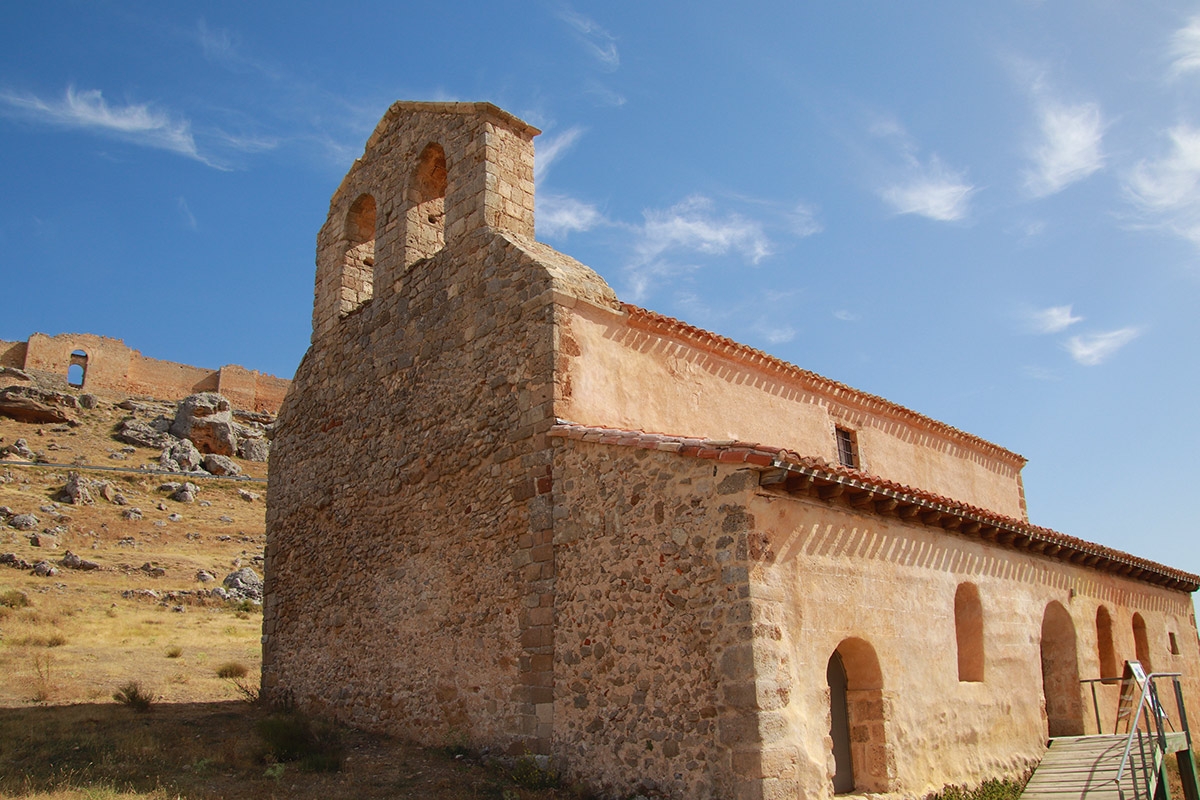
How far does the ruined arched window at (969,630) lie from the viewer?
11.1 meters

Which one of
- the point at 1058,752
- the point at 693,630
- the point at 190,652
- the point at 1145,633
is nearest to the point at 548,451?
the point at 693,630

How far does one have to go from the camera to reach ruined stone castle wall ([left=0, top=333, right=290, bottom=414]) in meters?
47.5

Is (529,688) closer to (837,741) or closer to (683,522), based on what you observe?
(683,522)

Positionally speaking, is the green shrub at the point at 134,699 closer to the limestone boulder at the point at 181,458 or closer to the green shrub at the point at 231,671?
the green shrub at the point at 231,671

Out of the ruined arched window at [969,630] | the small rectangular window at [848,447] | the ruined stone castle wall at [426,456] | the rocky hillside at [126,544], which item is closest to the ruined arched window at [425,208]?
the ruined stone castle wall at [426,456]

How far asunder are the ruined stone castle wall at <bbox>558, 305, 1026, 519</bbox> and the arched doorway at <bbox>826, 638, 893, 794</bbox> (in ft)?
11.6

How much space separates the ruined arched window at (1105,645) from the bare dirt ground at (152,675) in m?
10.4

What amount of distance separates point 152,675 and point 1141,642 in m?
18.2

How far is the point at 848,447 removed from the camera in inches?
606

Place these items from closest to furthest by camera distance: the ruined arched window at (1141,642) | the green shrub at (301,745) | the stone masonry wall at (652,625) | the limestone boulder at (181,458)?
the stone masonry wall at (652,625) < the green shrub at (301,745) < the ruined arched window at (1141,642) < the limestone boulder at (181,458)

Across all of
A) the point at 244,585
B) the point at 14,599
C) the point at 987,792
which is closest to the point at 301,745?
the point at 987,792

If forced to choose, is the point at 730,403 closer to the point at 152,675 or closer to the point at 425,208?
the point at 425,208

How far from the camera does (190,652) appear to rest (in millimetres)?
19609

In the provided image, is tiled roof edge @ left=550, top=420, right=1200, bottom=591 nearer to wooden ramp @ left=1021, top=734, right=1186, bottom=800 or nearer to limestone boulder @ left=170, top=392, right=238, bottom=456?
wooden ramp @ left=1021, top=734, right=1186, bottom=800
